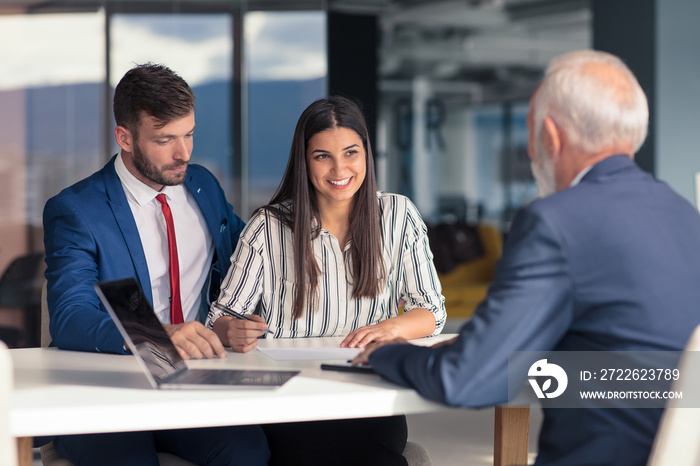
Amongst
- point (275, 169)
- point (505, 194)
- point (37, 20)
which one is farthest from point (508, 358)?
point (505, 194)

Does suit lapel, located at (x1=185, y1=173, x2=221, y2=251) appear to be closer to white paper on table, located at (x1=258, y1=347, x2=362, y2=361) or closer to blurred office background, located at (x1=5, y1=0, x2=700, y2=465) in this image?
white paper on table, located at (x1=258, y1=347, x2=362, y2=361)

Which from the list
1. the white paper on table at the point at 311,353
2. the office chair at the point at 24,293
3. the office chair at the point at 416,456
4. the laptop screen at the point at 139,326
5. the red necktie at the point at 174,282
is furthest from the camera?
the office chair at the point at 24,293

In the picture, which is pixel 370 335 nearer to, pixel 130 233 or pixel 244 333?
pixel 244 333

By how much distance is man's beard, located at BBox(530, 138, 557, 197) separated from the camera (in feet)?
5.00

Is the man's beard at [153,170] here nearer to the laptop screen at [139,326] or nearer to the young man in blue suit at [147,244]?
the young man in blue suit at [147,244]

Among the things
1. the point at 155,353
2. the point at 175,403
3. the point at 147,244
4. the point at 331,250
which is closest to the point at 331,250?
the point at 331,250

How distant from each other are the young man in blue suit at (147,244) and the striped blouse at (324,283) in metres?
0.20

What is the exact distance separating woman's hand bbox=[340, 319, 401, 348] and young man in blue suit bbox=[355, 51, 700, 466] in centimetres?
51

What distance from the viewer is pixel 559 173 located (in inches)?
59.4

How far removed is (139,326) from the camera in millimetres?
1550

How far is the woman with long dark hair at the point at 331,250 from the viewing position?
2.36 meters

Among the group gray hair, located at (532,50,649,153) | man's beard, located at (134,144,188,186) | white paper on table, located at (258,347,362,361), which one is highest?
gray hair, located at (532,50,649,153)

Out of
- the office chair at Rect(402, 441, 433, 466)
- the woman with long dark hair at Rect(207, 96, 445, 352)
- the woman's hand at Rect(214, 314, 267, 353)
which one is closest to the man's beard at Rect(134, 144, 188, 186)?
the woman with long dark hair at Rect(207, 96, 445, 352)

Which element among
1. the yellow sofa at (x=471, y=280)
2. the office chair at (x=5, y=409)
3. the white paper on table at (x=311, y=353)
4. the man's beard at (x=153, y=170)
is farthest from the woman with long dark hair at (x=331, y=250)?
the yellow sofa at (x=471, y=280)
